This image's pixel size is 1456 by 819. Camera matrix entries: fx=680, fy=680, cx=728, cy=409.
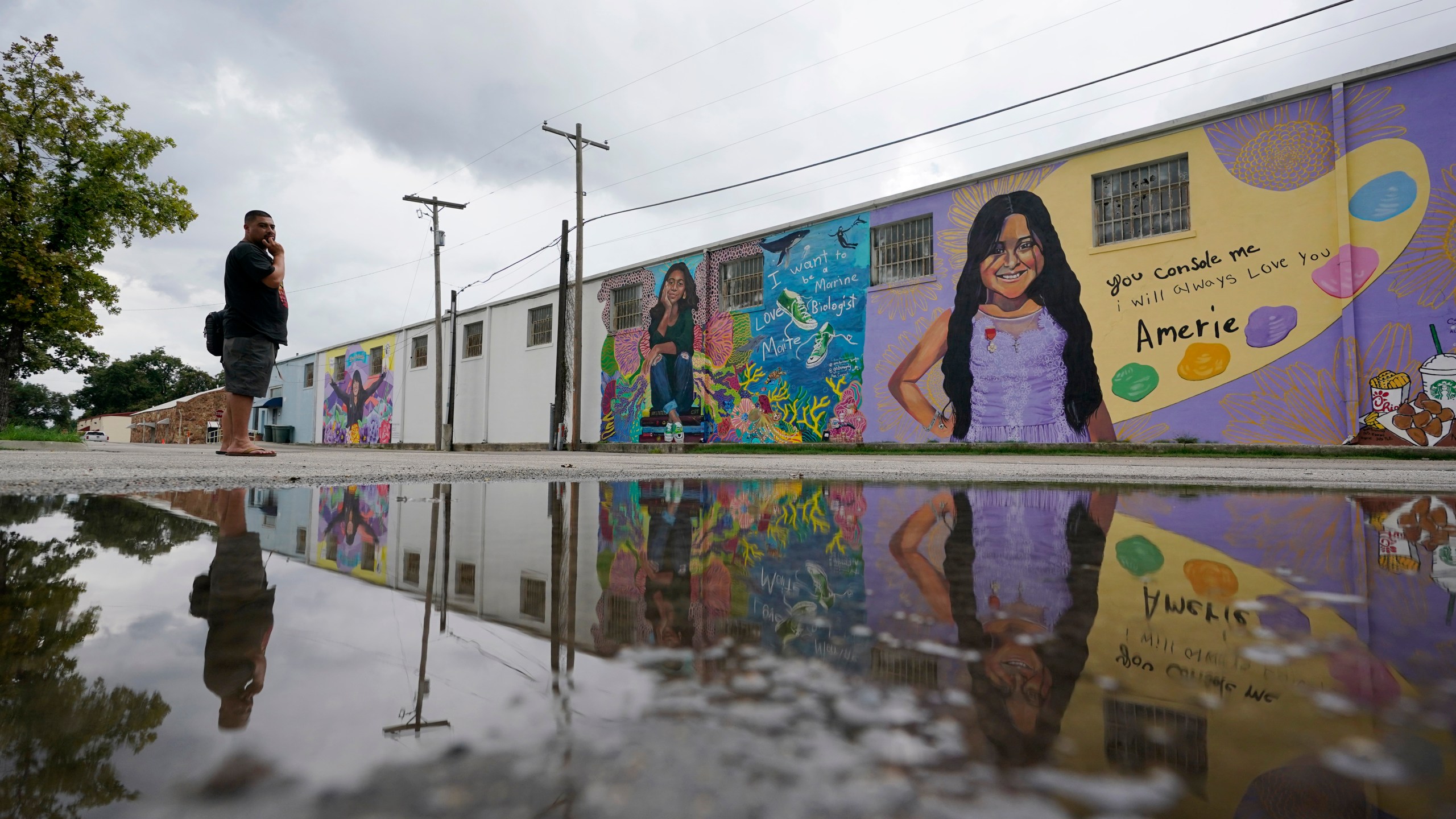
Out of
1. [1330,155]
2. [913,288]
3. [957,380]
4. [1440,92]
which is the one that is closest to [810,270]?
[913,288]

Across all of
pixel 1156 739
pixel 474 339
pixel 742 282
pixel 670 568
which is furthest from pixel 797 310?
pixel 474 339

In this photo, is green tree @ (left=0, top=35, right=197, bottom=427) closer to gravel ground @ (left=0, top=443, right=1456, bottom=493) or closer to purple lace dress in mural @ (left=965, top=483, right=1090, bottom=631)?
gravel ground @ (left=0, top=443, right=1456, bottom=493)

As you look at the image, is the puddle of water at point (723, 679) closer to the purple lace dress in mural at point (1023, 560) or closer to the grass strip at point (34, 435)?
the purple lace dress in mural at point (1023, 560)

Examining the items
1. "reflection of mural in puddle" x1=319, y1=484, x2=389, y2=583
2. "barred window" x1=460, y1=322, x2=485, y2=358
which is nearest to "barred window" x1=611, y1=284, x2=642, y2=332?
"barred window" x1=460, y1=322, x2=485, y2=358

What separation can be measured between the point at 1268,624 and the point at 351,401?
115ft

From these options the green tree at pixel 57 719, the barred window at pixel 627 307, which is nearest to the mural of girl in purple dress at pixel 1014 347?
the barred window at pixel 627 307

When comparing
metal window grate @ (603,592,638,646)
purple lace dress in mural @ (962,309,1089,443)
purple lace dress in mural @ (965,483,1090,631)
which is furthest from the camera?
purple lace dress in mural @ (962,309,1089,443)

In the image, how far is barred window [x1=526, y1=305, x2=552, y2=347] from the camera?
21.6 m

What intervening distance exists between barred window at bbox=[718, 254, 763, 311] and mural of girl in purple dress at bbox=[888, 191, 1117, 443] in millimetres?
4471

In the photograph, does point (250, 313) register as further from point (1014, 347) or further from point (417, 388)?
point (417, 388)

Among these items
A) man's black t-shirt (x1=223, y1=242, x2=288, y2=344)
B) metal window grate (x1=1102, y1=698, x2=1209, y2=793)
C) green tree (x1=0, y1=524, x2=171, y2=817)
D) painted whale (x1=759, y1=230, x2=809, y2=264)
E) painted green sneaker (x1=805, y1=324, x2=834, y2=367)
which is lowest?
metal window grate (x1=1102, y1=698, x2=1209, y2=793)

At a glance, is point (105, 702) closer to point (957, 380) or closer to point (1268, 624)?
point (1268, 624)

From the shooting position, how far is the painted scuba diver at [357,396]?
29516mm

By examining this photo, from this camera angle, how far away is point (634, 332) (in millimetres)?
18391
